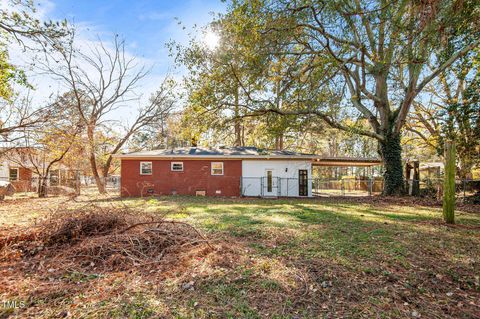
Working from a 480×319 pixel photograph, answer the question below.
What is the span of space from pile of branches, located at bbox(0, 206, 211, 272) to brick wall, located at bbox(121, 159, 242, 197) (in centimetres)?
1136

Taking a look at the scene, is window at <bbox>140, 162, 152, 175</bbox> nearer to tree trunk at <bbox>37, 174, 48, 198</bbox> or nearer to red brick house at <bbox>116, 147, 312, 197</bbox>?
red brick house at <bbox>116, 147, 312, 197</bbox>

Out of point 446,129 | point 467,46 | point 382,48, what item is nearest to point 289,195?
point 446,129

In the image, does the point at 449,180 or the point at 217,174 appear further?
the point at 217,174

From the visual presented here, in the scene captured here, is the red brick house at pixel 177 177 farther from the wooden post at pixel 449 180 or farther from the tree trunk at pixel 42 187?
the wooden post at pixel 449 180

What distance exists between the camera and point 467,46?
648cm

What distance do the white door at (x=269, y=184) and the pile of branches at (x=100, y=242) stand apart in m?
11.8

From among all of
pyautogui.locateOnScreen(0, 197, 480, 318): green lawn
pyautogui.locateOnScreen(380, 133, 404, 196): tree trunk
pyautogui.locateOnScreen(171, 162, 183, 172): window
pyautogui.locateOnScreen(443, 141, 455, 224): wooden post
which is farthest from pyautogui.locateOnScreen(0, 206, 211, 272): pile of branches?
pyautogui.locateOnScreen(380, 133, 404, 196): tree trunk

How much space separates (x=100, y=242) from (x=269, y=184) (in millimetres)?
13309

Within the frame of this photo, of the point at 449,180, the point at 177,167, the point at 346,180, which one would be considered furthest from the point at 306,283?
the point at 346,180

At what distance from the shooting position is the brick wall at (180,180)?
16.5 m

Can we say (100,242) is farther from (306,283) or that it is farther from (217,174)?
(217,174)

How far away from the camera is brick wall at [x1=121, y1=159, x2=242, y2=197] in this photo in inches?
648

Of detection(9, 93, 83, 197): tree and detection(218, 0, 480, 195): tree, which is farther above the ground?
detection(218, 0, 480, 195): tree

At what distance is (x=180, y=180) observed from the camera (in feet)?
54.2
